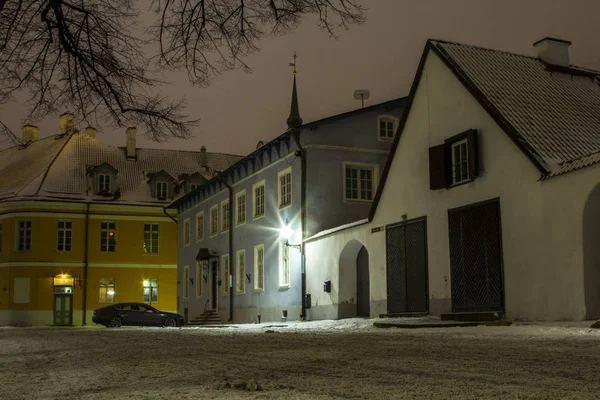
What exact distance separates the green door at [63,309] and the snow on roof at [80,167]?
20.2 feet

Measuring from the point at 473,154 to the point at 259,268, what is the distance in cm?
1450

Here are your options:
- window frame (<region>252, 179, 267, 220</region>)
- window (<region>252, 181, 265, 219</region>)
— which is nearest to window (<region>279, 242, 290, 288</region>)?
window frame (<region>252, 179, 267, 220</region>)

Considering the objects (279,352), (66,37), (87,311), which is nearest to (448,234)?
(279,352)

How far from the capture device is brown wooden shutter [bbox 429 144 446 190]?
66.1 ft

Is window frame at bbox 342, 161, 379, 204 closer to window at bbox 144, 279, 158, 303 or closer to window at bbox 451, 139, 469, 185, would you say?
window at bbox 451, 139, 469, 185

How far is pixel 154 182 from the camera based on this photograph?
50.9 metres

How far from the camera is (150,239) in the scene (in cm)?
5022

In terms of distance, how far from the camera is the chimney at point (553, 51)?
75.5 feet

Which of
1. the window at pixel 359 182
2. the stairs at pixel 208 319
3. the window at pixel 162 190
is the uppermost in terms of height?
the window at pixel 162 190

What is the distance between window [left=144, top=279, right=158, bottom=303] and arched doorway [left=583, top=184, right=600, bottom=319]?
123 ft

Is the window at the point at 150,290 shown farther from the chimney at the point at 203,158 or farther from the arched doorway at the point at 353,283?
the arched doorway at the point at 353,283

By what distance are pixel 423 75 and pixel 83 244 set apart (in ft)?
104

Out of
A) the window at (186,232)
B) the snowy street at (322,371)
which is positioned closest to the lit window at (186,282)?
the window at (186,232)

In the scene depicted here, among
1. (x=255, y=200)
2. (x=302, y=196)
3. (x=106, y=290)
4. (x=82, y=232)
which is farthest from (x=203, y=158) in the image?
(x=302, y=196)
